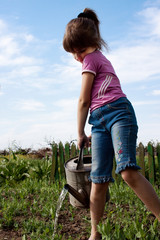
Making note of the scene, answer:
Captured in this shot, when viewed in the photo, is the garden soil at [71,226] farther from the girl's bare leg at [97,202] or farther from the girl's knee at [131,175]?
the girl's knee at [131,175]

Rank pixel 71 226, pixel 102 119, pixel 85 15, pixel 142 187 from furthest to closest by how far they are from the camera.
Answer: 1. pixel 71 226
2. pixel 85 15
3. pixel 102 119
4. pixel 142 187

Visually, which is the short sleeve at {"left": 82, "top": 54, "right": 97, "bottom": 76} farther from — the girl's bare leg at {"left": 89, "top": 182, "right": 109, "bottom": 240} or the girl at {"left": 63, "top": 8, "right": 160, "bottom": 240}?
the girl's bare leg at {"left": 89, "top": 182, "right": 109, "bottom": 240}

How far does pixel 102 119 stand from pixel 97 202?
0.82 m

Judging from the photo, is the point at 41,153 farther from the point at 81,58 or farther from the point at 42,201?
the point at 81,58

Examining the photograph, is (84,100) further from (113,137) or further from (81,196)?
(81,196)

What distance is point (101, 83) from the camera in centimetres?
257

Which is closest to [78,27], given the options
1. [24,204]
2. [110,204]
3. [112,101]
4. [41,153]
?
[112,101]

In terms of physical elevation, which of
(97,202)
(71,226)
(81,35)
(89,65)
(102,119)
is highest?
(81,35)

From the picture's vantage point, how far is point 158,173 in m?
5.34

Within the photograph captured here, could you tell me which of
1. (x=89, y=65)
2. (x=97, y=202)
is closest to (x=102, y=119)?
Result: (x=89, y=65)

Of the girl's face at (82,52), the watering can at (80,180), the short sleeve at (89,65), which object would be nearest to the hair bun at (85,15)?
the girl's face at (82,52)

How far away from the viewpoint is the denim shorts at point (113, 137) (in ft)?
7.93

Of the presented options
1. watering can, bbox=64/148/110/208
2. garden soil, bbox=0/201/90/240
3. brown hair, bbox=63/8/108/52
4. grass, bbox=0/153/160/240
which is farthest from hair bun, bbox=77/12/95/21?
garden soil, bbox=0/201/90/240

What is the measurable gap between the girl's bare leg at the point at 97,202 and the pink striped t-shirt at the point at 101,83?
74 cm
